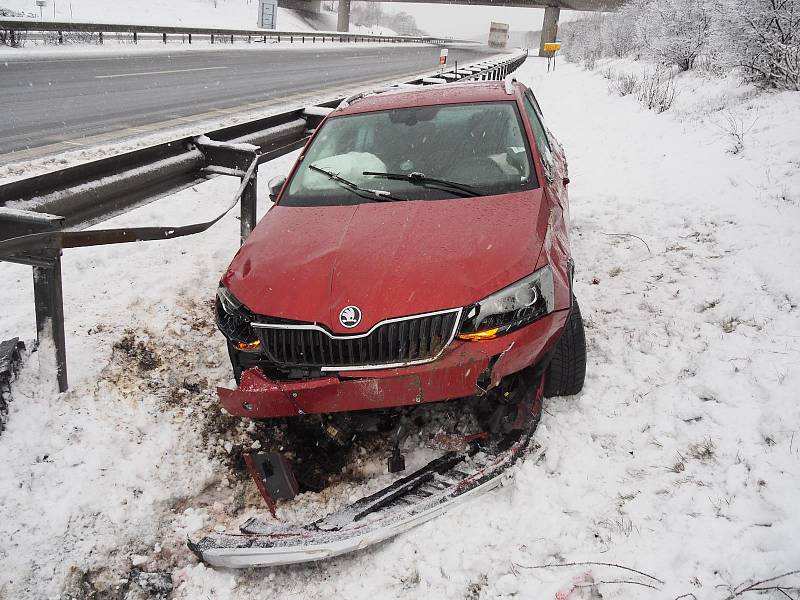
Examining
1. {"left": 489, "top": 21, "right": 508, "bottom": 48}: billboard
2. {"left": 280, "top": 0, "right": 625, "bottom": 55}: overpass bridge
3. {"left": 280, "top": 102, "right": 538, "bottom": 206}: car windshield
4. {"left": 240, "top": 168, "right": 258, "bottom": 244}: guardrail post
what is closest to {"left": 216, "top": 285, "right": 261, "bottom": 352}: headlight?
{"left": 280, "top": 102, "right": 538, "bottom": 206}: car windshield

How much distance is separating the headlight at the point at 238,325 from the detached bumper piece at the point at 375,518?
0.85 meters

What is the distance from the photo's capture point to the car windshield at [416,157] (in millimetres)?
3651

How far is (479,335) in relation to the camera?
2693mm

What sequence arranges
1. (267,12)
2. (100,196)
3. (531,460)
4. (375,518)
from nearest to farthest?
(375,518) < (531,460) < (100,196) < (267,12)

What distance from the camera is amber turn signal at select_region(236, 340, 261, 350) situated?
9.62 ft

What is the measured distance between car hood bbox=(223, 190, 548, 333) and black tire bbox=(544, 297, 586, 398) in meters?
0.59

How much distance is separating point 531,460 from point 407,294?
3.47ft

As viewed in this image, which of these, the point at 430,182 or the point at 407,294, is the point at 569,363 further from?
the point at 430,182

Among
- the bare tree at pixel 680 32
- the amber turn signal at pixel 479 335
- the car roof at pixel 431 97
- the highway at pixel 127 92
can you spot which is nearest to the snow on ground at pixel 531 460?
the amber turn signal at pixel 479 335

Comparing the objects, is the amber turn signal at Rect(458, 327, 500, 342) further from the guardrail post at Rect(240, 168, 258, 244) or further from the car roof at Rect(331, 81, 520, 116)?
the guardrail post at Rect(240, 168, 258, 244)

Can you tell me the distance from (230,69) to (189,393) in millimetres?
19873

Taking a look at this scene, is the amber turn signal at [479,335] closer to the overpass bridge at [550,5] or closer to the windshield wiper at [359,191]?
the windshield wiper at [359,191]

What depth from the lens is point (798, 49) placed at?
10.5m

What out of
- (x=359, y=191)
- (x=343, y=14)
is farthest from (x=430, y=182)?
(x=343, y=14)
